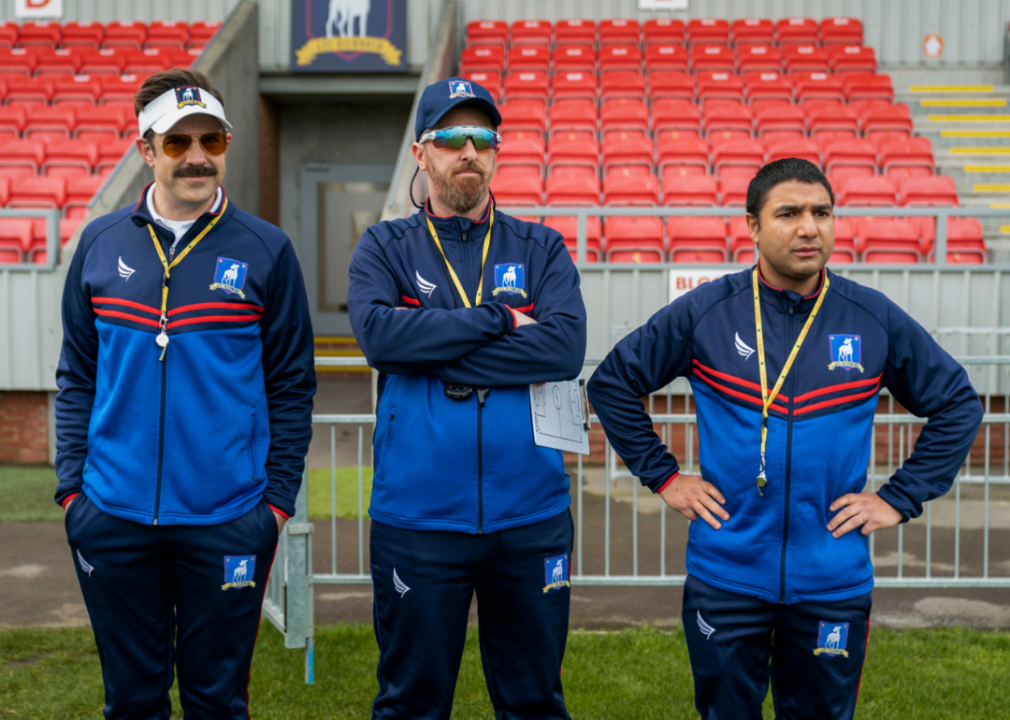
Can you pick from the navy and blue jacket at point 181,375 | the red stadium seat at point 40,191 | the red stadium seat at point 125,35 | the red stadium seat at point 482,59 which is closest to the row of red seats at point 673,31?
the red stadium seat at point 482,59

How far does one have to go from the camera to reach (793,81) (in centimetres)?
1266

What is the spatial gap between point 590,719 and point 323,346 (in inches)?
448

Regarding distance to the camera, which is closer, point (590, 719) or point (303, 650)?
point (590, 719)

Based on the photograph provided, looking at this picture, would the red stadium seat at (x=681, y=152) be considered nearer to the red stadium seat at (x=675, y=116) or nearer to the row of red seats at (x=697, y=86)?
the red stadium seat at (x=675, y=116)

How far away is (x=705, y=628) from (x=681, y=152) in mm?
9118

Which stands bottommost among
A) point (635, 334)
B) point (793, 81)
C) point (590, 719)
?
point (590, 719)

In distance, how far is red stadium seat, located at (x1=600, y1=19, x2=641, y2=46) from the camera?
1389 cm

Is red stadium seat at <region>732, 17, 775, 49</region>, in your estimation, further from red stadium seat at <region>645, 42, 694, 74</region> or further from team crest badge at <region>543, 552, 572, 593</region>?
team crest badge at <region>543, 552, 572, 593</region>

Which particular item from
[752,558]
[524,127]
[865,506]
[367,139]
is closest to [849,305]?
[865,506]

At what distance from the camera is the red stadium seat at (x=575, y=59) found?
13.0m

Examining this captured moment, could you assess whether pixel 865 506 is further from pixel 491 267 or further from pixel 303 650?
pixel 303 650

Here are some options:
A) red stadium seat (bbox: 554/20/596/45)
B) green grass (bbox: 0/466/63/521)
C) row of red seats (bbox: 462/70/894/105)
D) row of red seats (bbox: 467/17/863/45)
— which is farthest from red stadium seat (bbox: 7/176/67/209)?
red stadium seat (bbox: 554/20/596/45)

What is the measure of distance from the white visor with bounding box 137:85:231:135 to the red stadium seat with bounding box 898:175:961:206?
8.80m

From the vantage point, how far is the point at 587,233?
28.7 ft
